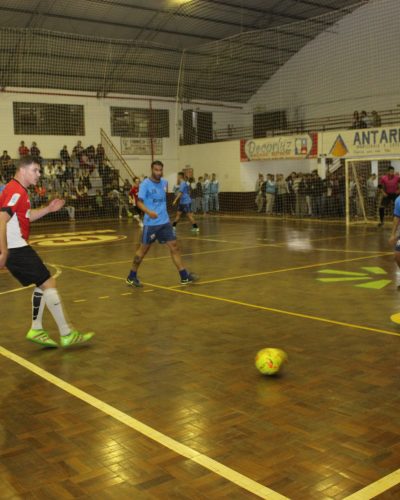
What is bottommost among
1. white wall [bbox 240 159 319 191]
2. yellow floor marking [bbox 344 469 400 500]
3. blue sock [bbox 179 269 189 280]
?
yellow floor marking [bbox 344 469 400 500]

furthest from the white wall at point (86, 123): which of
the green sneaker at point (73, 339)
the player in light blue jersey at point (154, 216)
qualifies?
the green sneaker at point (73, 339)

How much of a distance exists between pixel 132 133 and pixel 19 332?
27.2 m

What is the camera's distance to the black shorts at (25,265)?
586 cm

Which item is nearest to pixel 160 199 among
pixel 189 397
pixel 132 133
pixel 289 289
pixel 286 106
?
pixel 289 289

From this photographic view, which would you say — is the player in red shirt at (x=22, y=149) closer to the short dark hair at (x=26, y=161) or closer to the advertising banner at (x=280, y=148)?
the advertising banner at (x=280, y=148)

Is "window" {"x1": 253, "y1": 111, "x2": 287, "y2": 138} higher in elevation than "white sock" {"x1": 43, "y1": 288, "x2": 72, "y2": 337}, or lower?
higher

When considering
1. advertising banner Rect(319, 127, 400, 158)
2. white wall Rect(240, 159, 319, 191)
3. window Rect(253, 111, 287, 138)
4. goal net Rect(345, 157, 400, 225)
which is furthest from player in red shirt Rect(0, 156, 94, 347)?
window Rect(253, 111, 287, 138)

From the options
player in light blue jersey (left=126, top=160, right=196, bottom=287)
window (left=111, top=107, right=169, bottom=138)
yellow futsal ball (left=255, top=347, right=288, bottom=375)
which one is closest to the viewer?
yellow futsal ball (left=255, top=347, right=288, bottom=375)

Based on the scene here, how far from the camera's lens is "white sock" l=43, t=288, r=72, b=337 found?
6000mm

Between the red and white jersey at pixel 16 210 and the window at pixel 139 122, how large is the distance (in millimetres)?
27441

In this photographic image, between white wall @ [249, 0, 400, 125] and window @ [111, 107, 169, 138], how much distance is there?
6596 millimetres

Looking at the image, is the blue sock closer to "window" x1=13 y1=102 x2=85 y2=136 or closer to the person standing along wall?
the person standing along wall

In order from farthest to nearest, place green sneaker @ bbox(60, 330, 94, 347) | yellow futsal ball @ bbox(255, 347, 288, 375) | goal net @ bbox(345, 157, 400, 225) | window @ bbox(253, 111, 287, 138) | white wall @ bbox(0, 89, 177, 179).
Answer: window @ bbox(253, 111, 287, 138) → white wall @ bbox(0, 89, 177, 179) → goal net @ bbox(345, 157, 400, 225) → green sneaker @ bbox(60, 330, 94, 347) → yellow futsal ball @ bbox(255, 347, 288, 375)

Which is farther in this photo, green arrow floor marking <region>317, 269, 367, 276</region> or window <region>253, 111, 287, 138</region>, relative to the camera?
window <region>253, 111, 287, 138</region>
